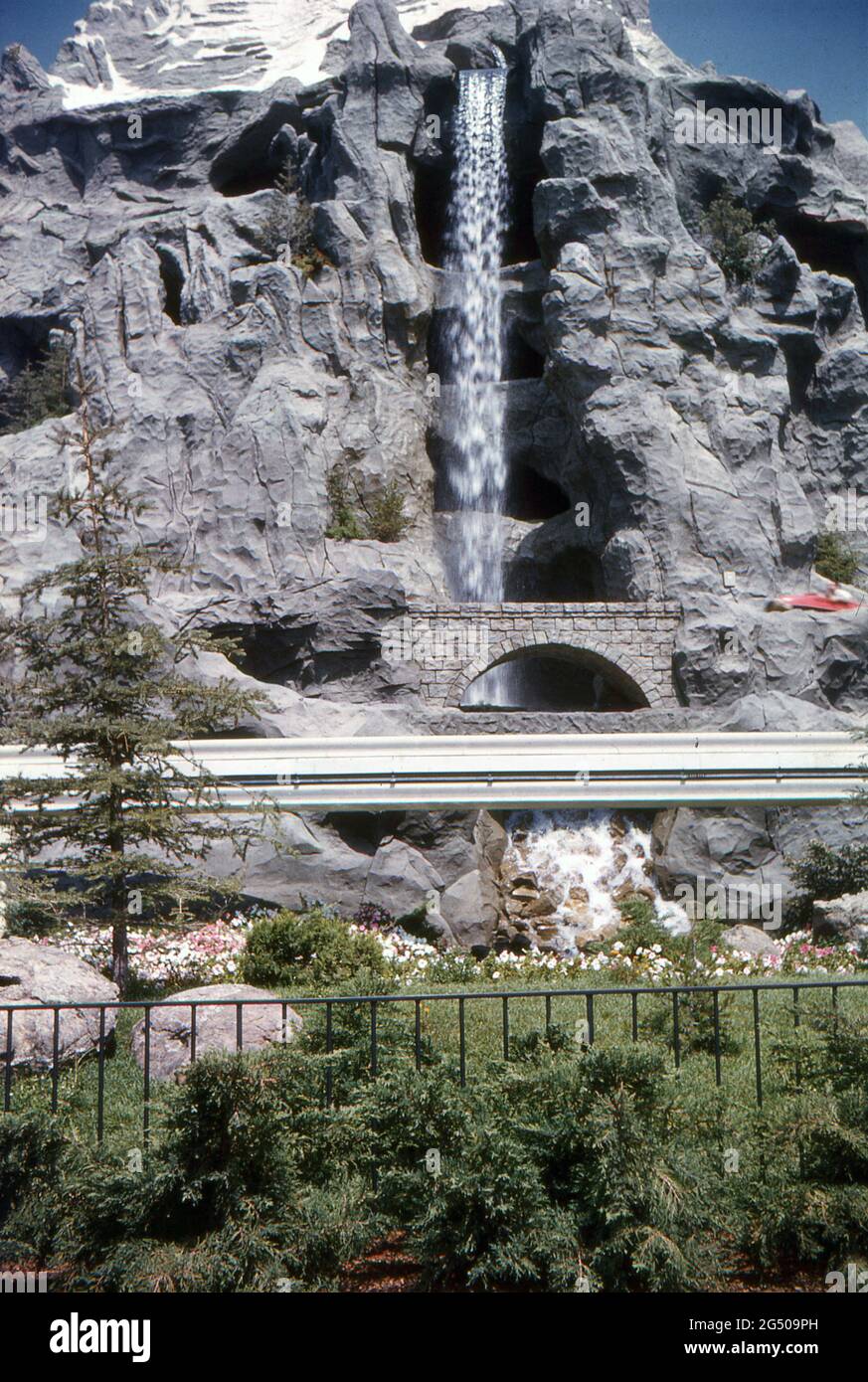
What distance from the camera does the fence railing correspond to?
24.8 feet

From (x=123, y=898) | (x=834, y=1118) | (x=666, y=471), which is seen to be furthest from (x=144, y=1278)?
(x=666, y=471)

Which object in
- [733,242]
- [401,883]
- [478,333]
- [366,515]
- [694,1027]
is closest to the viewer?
[694,1027]

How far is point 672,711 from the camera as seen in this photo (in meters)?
23.5

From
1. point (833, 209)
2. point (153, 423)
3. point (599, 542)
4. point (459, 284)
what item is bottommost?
point (599, 542)

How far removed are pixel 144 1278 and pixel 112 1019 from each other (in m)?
4.76

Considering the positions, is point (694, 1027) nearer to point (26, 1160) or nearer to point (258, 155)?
point (26, 1160)

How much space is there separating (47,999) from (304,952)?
12.1ft

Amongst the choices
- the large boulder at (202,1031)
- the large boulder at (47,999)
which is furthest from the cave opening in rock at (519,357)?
the large boulder at (202,1031)

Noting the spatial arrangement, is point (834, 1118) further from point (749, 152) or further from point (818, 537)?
point (749, 152)

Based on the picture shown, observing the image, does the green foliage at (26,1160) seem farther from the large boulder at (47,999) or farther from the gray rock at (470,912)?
the gray rock at (470,912)

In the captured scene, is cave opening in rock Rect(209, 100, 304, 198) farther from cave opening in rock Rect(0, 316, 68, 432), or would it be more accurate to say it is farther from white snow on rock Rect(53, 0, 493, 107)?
cave opening in rock Rect(0, 316, 68, 432)

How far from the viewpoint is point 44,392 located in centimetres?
3638

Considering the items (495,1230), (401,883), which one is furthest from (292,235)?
(495,1230)

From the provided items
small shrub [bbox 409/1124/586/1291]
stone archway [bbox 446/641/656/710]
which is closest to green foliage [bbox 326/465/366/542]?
stone archway [bbox 446/641/656/710]
